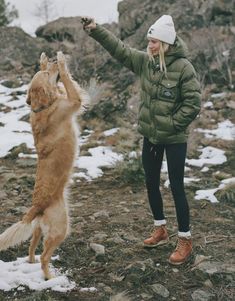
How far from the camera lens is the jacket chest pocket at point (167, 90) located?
4.55 meters

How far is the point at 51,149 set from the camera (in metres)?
4.67

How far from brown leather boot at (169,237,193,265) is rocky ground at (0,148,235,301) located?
0.21 feet

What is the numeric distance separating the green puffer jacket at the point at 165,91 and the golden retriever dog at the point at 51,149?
0.58 metres

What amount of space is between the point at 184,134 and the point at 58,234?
1.48 meters

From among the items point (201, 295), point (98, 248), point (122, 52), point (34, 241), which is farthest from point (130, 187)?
point (201, 295)

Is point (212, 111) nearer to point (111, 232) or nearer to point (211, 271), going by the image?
point (111, 232)

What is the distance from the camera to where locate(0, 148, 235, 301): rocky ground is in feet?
14.6

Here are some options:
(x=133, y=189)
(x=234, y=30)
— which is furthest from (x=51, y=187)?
(x=234, y=30)

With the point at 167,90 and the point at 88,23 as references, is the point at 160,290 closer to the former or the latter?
the point at 167,90

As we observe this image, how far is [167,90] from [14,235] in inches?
73.4

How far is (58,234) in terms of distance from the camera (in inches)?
175

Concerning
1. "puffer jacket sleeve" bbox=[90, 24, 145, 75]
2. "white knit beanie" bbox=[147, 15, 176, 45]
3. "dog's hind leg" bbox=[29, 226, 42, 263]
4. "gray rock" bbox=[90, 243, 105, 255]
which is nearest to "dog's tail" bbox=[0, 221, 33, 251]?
"dog's hind leg" bbox=[29, 226, 42, 263]

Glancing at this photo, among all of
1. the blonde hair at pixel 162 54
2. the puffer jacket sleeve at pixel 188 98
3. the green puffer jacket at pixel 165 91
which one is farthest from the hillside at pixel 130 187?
the blonde hair at pixel 162 54

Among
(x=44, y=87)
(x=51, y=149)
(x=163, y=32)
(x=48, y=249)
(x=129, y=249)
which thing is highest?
(x=163, y=32)
